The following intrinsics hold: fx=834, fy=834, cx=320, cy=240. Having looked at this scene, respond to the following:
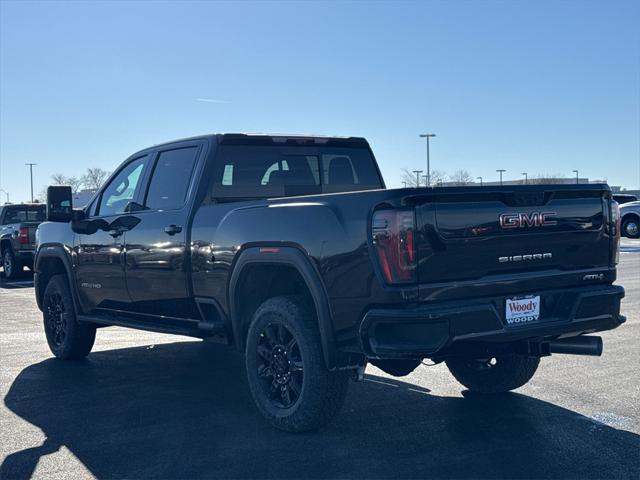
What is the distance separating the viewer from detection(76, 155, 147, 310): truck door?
23.6ft

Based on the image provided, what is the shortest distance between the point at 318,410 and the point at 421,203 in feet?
4.88

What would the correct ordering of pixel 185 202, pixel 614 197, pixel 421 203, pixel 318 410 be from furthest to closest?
pixel 185 202, pixel 614 197, pixel 318 410, pixel 421 203

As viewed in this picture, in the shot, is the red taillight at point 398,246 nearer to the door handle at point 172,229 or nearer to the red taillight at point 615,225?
the red taillight at point 615,225

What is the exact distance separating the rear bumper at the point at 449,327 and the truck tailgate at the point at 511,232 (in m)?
0.19

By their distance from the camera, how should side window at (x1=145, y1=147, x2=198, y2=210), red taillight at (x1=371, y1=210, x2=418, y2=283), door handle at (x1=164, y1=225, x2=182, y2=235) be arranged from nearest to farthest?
red taillight at (x1=371, y1=210, x2=418, y2=283) < door handle at (x1=164, y1=225, x2=182, y2=235) < side window at (x1=145, y1=147, x2=198, y2=210)

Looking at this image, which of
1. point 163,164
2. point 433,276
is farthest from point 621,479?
point 163,164

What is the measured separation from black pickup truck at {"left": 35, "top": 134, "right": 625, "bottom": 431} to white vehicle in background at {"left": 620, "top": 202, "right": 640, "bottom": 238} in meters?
26.3

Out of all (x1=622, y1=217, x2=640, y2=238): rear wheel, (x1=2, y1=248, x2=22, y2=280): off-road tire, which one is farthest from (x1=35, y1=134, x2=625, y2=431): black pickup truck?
(x1=622, y1=217, x2=640, y2=238): rear wheel

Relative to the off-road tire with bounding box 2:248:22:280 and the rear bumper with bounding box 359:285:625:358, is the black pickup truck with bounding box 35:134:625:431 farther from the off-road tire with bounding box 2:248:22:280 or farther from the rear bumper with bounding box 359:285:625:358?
the off-road tire with bounding box 2:248:22:280

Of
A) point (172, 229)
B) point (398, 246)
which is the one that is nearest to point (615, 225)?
point (398, 246)

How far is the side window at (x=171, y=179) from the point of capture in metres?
6.62

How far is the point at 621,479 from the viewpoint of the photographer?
4359 millimetres

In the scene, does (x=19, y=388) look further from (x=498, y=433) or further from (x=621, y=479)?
(x=621, y=479)

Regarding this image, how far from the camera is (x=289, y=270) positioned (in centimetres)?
564
